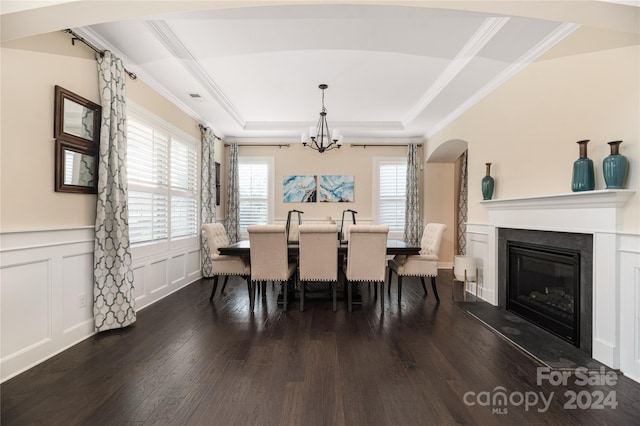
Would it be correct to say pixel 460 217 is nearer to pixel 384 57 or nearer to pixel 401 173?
pixel 401 173

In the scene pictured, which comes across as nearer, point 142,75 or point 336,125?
point 142,75

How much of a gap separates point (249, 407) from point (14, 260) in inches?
78.2

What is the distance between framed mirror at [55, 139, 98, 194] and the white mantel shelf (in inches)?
165

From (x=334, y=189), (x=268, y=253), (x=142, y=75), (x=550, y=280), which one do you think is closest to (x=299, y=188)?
(x=334, y=189)

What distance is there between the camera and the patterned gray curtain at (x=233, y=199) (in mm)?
6285

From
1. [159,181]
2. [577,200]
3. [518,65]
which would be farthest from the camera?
[159,181]

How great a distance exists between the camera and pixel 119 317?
2.93 m

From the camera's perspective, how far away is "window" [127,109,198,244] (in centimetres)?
349

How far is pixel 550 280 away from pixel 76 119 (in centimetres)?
Answer: 466

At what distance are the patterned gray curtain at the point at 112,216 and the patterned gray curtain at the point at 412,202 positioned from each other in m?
5.03

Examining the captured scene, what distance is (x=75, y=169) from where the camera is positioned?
264 centimetres

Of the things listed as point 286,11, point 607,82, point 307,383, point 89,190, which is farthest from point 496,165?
point 89,190

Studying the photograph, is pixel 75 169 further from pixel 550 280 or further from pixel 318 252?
pixel 550 280

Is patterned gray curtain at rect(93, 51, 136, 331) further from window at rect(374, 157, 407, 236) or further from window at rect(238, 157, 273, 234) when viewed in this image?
window at rect(374, 157, 407, 236)
